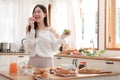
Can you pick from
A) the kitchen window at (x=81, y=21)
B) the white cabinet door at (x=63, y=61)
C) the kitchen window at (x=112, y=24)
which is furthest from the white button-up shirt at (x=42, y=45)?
the kitchen window at (x=81, y=21)

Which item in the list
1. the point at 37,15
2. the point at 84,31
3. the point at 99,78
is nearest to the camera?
the point at 99,78

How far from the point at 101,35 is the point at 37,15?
1.99 m

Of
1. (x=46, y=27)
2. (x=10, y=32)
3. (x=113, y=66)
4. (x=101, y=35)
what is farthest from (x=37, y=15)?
(x=10, y=32)

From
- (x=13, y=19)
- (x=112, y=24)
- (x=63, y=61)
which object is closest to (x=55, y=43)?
(x=63, y=61)

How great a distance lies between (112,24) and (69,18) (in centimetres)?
105

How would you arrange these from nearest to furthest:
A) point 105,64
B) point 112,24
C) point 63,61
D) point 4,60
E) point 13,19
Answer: point 105,64
point 63,61
point 112,24
point 4,60
point 13,19

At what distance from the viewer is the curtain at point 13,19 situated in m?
5.05

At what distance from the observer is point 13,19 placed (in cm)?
514

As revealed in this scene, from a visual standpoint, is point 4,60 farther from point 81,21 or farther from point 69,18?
point 81,21

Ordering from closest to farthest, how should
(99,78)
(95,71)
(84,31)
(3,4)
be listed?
(99,78) < (95,71) < (84,31) < (3,4)

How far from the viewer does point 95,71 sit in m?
2.15

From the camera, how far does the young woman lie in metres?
2.23

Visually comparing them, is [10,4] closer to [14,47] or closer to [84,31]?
[14,47]

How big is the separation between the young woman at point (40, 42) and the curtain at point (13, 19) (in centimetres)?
286
